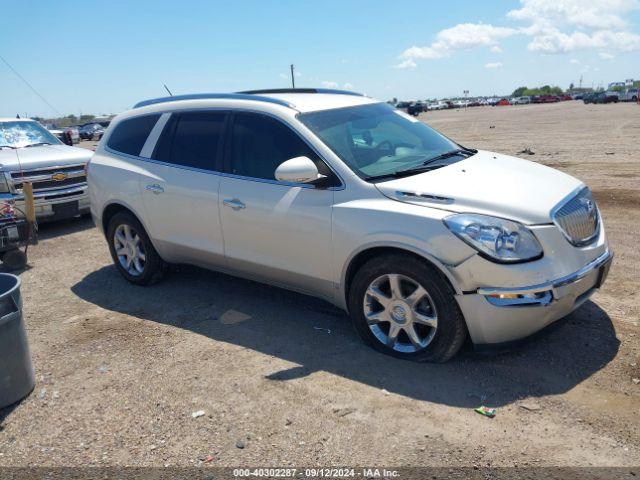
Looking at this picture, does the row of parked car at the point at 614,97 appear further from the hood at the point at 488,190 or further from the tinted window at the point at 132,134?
the tinted window at the point at 132,134

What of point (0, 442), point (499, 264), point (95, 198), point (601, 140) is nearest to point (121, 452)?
point (0, 442)

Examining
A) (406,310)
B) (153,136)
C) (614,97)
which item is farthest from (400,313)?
(614,97)

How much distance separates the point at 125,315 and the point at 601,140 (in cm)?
1792

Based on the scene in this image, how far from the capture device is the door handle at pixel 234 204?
4.61m

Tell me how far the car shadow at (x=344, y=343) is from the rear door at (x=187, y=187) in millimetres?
502

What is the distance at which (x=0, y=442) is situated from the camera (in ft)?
11.0

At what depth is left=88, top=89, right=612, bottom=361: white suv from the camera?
3.51 meters

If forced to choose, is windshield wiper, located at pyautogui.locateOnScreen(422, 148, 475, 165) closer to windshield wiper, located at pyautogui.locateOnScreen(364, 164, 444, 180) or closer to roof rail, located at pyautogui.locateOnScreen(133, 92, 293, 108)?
windshield wiper, located at pyautogui.locateOnScreen(364, 164, 444, 180)

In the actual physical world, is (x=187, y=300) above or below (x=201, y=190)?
below

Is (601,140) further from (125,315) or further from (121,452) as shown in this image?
(121,452)

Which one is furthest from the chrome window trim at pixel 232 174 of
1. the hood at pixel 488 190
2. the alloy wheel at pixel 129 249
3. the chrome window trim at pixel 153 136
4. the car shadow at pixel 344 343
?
the car shadow at pixel 344 343

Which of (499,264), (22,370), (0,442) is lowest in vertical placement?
(0,442)

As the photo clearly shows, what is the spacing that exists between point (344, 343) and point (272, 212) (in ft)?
3.86

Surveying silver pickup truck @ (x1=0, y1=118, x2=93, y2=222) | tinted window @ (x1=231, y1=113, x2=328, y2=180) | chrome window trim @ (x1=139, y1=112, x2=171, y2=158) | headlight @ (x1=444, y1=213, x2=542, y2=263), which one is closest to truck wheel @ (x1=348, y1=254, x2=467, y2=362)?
headlight @ (x1=444, y1=213, x2=542, y2=263)
